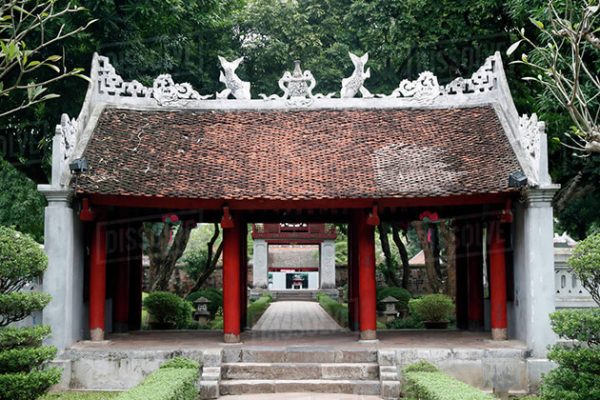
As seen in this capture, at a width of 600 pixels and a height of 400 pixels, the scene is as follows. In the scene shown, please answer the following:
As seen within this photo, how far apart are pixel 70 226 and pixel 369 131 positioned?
19.4 ft

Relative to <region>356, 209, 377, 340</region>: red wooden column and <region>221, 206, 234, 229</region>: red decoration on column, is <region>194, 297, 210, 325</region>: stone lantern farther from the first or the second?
<region>356, 209, 377, 340</region>: red wooden column

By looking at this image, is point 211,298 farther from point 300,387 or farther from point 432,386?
point 432,386

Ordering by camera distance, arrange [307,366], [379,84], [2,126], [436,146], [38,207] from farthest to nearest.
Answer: [379,84]
[38,207]
[2,126]
[436,146]
[307,366]

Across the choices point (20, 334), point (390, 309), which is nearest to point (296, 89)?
point (20, 334)

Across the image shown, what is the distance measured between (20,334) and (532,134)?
8.54 m

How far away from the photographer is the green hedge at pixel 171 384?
860 cm

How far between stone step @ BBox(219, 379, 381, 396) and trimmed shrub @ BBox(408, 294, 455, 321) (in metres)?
6.85

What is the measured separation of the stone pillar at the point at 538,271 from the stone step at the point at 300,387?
2798 millimetres

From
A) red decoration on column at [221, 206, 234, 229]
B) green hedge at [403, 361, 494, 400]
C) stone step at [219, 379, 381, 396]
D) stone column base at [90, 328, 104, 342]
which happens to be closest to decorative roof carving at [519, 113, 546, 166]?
green hedge at [403, 361, 494, 400]

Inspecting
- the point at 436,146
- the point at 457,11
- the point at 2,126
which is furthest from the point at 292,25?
the point at 436,146

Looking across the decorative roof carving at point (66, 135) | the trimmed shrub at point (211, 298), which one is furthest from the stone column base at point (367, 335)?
the trimmed shrub at point (211, 298)

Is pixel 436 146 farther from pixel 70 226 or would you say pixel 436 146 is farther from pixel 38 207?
pixel 38 207

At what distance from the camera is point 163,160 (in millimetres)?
13094

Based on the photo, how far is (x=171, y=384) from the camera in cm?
939
